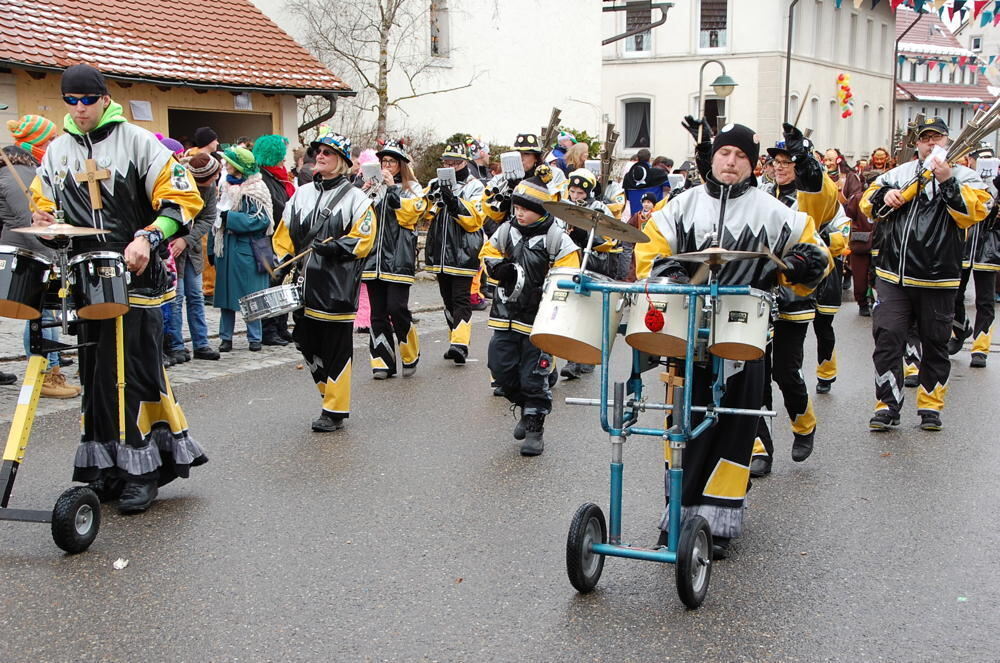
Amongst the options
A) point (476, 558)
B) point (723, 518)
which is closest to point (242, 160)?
point (476, 558)

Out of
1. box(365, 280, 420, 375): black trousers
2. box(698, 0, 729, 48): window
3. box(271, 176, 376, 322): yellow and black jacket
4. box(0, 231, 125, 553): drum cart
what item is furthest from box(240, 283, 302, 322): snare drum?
box(698, 0, 729, 48): window

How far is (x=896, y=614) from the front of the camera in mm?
4359

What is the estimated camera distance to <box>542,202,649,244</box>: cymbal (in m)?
4.24

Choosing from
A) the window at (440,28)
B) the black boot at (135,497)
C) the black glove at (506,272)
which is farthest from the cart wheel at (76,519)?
the window at (440,28)

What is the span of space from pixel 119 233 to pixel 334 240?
192cm

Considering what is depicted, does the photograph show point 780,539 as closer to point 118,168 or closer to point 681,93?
point 118,168

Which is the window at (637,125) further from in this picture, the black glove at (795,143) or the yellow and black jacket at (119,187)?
the yellow and black jacket at (119,187)

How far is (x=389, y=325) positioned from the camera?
940cm

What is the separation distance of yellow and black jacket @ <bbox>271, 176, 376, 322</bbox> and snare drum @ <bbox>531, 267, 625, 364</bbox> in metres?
3.11

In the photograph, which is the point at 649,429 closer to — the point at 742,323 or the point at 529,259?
the point at 742,323

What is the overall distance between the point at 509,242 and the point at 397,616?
3.50 m

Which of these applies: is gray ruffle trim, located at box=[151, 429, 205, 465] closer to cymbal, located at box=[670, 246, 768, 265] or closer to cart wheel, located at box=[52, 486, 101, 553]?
cart wheel, located at box=[52, 486, 101, 553]

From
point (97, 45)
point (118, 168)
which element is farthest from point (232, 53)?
point (118, 168)

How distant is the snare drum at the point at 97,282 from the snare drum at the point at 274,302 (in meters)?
2.02
